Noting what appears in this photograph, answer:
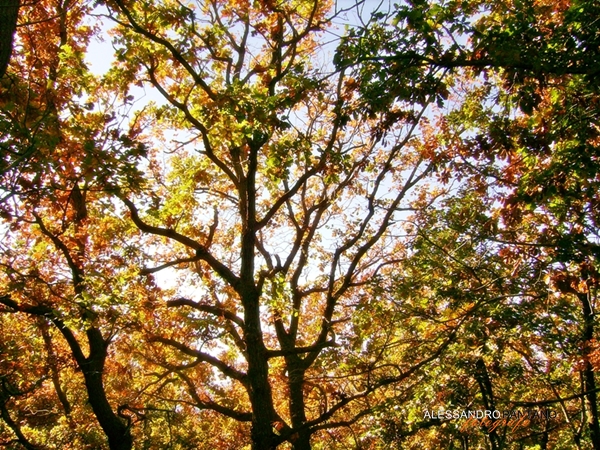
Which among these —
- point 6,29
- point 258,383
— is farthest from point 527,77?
point 258,383

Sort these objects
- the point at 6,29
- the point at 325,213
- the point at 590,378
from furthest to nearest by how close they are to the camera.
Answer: the point at 325,213 → the point at 590,378 → the point at 6,29

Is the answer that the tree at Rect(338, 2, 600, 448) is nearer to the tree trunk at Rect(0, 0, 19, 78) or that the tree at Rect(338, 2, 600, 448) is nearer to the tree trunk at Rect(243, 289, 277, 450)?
the tree trunk at Rect(0, 0, 19, 78)

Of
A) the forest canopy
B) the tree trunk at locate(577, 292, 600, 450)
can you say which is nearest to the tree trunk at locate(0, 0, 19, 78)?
the forest canopy

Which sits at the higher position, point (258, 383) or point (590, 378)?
point (258, 383)

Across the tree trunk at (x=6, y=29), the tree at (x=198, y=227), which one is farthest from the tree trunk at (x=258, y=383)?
the tree trunk at (x=6, y=29)

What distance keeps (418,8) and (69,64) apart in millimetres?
7104

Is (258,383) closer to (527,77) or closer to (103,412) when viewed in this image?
(103,412)

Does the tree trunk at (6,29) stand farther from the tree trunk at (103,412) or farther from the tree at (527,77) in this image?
the tree trunk at (103,412)

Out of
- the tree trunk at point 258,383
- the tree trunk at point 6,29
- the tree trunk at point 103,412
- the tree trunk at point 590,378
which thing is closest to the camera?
the tree trunk at point 6,29

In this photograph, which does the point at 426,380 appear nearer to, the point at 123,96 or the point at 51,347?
the point at 123,96

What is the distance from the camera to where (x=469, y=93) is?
298 inches

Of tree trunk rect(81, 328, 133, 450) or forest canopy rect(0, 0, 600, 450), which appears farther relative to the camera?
tree trunk rect(81, 328, 133, 450)

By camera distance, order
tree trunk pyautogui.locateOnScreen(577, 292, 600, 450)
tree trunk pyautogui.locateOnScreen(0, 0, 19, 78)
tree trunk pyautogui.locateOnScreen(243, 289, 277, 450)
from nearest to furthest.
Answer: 1. tree trunk pyautogui.locateOnScreen(0, 0, 19, 78)
2. tree trunk pyautogui.locateOnScreen(243, 289, 277, 450)
3. tree trunk pyautogui.locateOnScreen(577, 292, 600, 450)

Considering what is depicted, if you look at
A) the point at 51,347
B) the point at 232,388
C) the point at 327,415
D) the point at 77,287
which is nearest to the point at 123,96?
the point at 77,287
